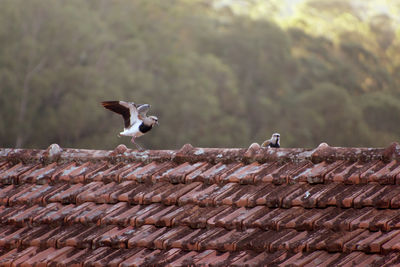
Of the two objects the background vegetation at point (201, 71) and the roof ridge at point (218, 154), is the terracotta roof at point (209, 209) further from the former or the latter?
the background vegetation at point (201, 71)

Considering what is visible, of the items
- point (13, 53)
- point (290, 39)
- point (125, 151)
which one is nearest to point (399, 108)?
point (290, 39)

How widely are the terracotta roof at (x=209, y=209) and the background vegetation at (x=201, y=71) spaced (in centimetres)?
2785

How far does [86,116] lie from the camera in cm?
3347

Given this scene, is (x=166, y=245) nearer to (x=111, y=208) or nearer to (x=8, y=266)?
(x=111, y=208)

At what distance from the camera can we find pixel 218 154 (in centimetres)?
436

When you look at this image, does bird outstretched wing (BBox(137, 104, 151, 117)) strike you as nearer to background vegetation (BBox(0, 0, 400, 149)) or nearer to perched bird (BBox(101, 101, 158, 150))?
perched bird (BBox(101, 101, 158, 150))

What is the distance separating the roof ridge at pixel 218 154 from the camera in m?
3.87

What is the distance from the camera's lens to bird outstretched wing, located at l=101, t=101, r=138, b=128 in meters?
6.63

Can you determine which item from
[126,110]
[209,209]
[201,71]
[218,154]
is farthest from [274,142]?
[201,71]

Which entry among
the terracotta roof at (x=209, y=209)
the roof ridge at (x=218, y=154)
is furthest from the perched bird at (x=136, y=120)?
the terracotta roof at (x=209, y=209)

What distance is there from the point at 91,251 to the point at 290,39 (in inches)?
1539

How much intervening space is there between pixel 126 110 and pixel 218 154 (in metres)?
2.94

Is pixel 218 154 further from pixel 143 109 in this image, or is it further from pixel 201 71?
pixel 201 71

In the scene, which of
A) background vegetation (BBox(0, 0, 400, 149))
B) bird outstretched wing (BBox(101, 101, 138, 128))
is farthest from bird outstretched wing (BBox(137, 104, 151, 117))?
background vegetation (BBox(0, 0, 400, 149))
